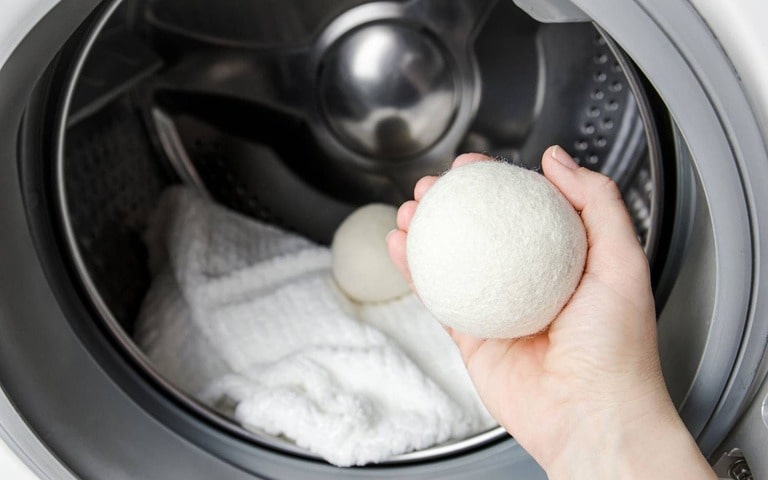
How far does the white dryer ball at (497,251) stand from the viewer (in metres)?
0.49

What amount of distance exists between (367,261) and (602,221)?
1.03 ft

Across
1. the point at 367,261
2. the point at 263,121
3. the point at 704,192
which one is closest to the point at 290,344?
the point at 367,261

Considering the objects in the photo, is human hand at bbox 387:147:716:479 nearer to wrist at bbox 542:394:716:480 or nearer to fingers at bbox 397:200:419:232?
wrist at bbox 542:394:716:480

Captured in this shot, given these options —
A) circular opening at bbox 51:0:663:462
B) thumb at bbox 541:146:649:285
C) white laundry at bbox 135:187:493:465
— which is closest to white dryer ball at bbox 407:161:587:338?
thumb at bbox 541:146:649:285

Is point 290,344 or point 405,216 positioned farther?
point 290,344

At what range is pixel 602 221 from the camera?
0.54 metres

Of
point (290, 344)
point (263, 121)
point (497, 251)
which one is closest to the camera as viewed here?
point (497, 251)

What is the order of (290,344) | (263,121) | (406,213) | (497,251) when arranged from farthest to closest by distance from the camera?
(263,121) → (290,344) → (406,213) → (497,251)

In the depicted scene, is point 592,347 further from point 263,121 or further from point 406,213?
point 263,121

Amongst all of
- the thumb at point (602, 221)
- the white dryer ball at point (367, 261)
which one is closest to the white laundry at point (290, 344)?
the white dryer ball at point (367, 261)

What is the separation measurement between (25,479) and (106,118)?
0.43m

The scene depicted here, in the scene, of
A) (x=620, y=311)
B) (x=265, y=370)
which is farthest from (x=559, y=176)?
(x=265, y=370)

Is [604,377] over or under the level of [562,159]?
under

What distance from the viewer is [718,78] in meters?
0.44
